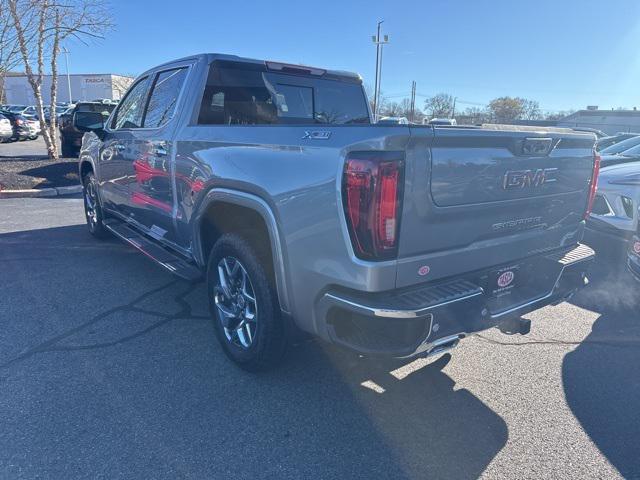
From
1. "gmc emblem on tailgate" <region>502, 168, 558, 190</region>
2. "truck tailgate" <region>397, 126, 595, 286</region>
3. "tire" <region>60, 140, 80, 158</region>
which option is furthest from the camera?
"tire" <region>60, 140, 80, 158</region>

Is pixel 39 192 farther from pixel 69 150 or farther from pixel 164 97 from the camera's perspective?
pixel 164 97

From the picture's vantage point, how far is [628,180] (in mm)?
5742

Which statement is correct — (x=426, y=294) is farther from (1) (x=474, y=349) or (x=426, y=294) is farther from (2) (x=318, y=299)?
(1) (x=474, y=349)

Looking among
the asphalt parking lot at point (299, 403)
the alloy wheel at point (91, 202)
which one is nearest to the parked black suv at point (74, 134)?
the alloy wheel at point (91, 202)

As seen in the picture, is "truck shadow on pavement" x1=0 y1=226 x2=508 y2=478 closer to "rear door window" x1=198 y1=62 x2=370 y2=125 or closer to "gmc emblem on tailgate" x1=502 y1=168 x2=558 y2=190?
"gmc emblem on tailgate" x1=502 y1=168 x2=558 y2=190

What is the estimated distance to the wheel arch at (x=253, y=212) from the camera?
267 cm

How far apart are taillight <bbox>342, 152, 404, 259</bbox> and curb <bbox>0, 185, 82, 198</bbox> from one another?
33.4 feet

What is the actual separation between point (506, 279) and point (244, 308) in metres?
1.71

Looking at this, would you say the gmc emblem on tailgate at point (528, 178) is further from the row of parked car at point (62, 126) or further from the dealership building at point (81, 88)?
the dealership building at point (81, 88)

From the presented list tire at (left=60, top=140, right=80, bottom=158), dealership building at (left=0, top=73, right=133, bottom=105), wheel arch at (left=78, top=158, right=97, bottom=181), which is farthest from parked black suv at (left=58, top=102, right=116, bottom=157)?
dealership building at (left=0, top=73, right=133, bottom=105)

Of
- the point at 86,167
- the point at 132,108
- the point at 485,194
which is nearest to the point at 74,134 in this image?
the point at 86,167

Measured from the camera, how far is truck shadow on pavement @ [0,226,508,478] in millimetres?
2434

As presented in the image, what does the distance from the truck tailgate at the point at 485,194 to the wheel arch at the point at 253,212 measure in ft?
2.39

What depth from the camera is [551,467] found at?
8.02ft
